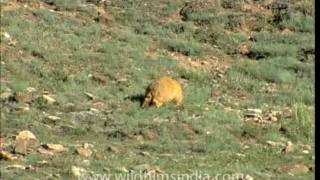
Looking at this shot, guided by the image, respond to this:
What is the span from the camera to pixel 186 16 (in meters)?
18.5

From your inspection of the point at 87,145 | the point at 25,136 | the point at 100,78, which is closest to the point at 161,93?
the point at 100,78

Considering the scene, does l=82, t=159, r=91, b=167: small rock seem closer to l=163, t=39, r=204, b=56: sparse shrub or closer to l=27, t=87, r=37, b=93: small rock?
l=27, t=87, r=37, b=93: small rock

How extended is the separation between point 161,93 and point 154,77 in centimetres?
213

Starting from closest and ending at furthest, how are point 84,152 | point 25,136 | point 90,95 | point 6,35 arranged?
point 84,152
point 25,136
point 90,95
point 6,35

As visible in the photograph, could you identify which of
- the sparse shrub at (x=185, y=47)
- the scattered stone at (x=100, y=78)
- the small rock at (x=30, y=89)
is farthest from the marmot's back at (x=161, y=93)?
the sparse shrub at (x=185, y=47)

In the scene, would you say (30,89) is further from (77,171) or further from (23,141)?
(77,171)

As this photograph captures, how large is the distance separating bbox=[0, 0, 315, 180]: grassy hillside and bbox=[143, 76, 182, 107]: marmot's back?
0.17 metres

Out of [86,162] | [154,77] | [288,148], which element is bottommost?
[154,77]

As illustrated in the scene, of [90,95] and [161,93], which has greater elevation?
[161,93]

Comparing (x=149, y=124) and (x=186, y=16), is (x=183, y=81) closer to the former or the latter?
(x=149, y=124)

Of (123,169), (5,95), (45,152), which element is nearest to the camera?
(123,169)

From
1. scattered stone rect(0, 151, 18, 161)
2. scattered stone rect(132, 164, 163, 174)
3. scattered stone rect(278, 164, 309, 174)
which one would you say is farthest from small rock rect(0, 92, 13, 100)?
scattered stone rect(278, 164, 309, 174)

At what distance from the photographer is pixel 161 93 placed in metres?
11.9
